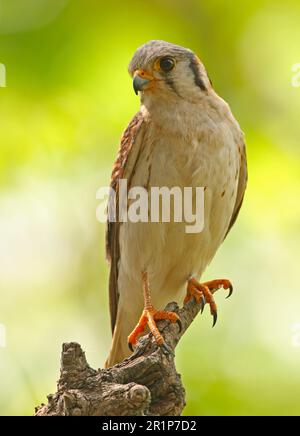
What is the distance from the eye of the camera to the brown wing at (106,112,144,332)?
565cm

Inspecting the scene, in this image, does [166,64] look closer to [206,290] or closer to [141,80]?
[141,80]

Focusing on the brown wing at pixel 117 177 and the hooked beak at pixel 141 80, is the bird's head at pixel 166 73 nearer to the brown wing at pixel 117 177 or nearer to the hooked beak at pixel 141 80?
the hooked beak at pixel 141 80

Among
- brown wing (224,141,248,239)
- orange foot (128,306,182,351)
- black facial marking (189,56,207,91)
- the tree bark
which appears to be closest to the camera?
the tree bark

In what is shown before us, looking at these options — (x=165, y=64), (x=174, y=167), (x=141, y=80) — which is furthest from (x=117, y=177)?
(x=165, y=64)

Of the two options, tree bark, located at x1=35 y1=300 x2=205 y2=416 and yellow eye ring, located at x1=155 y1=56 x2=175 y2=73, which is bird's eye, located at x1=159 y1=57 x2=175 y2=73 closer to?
yellow eye ring, located at x1=155 y1=56 x2=175 y2=73

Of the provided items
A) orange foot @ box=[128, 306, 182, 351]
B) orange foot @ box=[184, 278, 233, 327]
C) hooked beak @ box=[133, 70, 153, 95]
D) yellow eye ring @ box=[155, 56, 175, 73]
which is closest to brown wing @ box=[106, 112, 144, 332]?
hooked beak @ box=[133, 70, 153, 95]

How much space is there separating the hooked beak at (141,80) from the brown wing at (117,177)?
27cm

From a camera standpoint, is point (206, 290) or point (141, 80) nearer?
point (141, 80)

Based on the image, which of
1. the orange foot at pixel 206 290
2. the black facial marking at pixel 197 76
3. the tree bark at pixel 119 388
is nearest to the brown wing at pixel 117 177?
the black facial marking at pixel 197 76

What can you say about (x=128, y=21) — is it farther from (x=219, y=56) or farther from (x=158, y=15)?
(x=219, y=56)

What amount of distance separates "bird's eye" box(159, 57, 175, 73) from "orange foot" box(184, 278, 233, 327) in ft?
5.22

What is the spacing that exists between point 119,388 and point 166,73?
102 inches

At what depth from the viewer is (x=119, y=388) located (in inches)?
152
